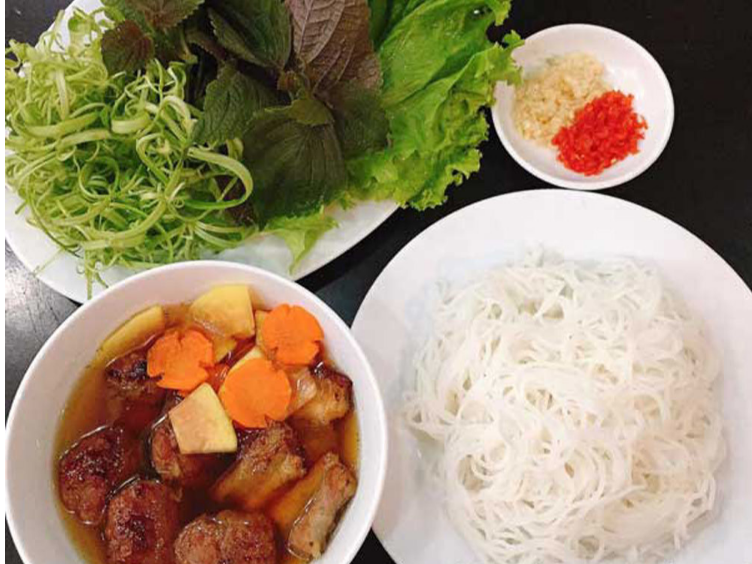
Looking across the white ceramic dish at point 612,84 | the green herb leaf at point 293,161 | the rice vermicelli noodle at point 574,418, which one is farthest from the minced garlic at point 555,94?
the green herb leaf at point 293,161

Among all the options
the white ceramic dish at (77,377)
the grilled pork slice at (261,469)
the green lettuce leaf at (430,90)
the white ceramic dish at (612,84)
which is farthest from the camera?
the white ceramic dish at (612,84)

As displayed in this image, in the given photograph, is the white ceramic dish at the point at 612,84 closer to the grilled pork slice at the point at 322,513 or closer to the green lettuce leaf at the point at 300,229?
the green lettuce leaf at the point at 300,229

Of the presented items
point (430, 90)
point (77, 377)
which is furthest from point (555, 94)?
point (77, 377)

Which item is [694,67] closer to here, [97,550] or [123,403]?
[123,403]

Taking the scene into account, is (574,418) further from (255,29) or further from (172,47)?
(172,47)

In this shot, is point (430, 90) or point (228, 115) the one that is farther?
point (430, 90)

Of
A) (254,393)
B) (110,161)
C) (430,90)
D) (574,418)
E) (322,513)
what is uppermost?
(110,161)

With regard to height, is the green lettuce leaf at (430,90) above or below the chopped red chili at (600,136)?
above
